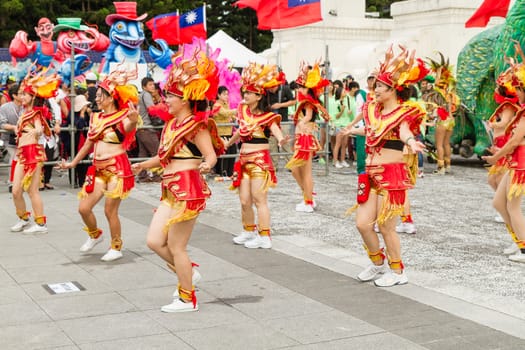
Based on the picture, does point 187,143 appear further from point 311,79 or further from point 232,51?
point 232,51

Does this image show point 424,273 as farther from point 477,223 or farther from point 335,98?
point 335,98

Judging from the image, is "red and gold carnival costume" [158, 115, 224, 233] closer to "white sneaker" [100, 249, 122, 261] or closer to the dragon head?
"white sneaker" [100, 249, 122, 261]

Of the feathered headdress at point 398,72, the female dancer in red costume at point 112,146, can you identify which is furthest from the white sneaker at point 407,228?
the female dancer in red costume at point 112,146

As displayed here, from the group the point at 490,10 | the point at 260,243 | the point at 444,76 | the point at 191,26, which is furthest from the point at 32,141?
the point at 490,10

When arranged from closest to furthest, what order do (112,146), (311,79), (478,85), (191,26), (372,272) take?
(372,272), (112,146), (311,79), (478,85), (191,26)

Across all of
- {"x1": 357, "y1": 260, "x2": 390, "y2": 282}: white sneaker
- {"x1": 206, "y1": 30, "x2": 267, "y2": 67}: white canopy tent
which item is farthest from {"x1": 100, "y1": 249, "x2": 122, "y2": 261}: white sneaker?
{"x1": 206, "y1": 30, "x2": 267, "y2": 67}: white canopy tent

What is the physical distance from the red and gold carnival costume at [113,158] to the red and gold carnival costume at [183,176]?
164cm

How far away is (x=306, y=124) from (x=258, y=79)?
7.52ft

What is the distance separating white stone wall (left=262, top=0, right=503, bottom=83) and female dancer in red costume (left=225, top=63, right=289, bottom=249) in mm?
13733

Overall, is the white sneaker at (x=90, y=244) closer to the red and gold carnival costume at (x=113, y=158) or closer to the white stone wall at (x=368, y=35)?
the red and gold carnival costume at (x=113, y=158)

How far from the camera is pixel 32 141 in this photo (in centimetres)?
899

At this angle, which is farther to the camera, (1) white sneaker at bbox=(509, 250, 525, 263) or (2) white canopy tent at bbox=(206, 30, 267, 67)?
(2) white canopy tent at bbox=(206, 30, 267, 67)

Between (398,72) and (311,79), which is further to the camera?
(311,79)

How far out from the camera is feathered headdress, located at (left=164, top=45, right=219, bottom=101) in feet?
19.3
